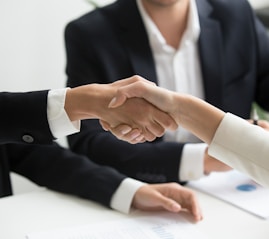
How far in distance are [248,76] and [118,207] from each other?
29.6 inches

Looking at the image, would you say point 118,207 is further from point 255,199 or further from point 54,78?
point 54,78

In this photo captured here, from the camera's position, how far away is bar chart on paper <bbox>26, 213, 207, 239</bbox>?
973 millimetres

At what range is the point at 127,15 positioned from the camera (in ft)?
5.03

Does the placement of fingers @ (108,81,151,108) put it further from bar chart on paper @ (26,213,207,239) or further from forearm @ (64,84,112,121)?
bar chart on paper @ (26,213,207,239)

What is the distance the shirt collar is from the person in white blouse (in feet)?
1.78

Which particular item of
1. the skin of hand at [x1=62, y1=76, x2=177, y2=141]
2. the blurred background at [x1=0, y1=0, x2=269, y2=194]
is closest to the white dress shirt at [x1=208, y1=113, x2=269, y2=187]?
the skin of hand at [x1=62, y1=76, x2=177, y2=141]

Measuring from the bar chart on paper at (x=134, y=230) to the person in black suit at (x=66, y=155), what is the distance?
0.13 feet

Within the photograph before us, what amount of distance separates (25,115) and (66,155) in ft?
1.06

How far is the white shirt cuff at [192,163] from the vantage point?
1.29 metres

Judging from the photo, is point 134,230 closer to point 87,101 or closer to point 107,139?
point 87,101

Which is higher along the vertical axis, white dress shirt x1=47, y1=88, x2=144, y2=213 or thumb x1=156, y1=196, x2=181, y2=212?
white dress shirt x1=47, y1=88, x2=144, y2=213

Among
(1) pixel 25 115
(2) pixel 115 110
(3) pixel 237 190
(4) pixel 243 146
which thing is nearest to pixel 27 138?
(1) pixel 25 115

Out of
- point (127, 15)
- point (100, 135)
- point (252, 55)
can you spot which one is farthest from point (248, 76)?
point (100, 135)

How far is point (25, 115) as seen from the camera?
3.18 ft
